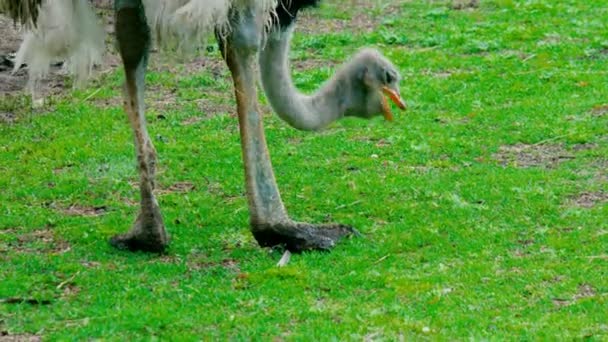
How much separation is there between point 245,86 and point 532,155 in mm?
3012

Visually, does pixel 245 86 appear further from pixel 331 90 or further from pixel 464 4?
pixel 464 4

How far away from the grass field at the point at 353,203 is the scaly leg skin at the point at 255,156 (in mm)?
116

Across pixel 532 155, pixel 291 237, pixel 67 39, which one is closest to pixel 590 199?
pixel 532 155

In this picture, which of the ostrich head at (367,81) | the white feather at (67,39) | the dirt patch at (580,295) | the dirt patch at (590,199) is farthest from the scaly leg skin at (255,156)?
the dirt patch at (590,199)

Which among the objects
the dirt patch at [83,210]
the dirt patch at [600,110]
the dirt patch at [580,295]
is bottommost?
the dirt patch at [580,295]

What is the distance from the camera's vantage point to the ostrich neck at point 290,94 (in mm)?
8062

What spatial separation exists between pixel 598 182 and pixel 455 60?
3.77 m

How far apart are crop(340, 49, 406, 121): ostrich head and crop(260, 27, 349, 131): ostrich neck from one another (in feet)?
0.18

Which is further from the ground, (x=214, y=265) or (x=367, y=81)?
(x=367, y=81)

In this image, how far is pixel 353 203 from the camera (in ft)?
28.6

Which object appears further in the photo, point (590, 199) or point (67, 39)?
point (590, 199)

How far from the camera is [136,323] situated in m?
6.44

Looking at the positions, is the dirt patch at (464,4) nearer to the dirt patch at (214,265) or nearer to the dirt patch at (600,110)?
the dirt patch at (600,110)

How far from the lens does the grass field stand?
260 inches
